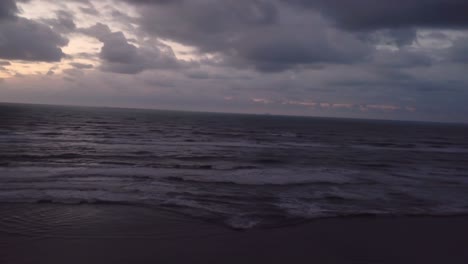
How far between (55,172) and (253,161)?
48.4 feet

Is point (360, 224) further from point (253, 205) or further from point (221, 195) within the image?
point (221, 195)

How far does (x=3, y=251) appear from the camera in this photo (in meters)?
7.78

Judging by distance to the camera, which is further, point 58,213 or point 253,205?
point 253,205

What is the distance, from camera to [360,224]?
36.0ft

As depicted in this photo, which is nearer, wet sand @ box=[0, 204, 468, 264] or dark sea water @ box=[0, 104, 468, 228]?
wet sand @ box=[0, 204, 468, 264]

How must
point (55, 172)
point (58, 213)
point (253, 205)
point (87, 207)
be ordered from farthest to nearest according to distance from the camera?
point (55, 172)
point (253, 205)
point (87, 207)
point (58, 213)

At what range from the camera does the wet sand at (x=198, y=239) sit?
7.93 meters

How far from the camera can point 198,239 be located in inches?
359

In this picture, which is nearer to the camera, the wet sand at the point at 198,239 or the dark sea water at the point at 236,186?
the wet sand at the point at 198,239

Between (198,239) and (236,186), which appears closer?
(198,239)

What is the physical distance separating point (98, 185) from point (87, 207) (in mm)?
3966

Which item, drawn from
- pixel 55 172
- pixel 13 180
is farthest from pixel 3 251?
pixel 55 172

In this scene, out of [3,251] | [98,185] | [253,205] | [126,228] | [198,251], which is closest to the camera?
[3,251]

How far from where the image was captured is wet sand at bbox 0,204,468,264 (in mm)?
7926
